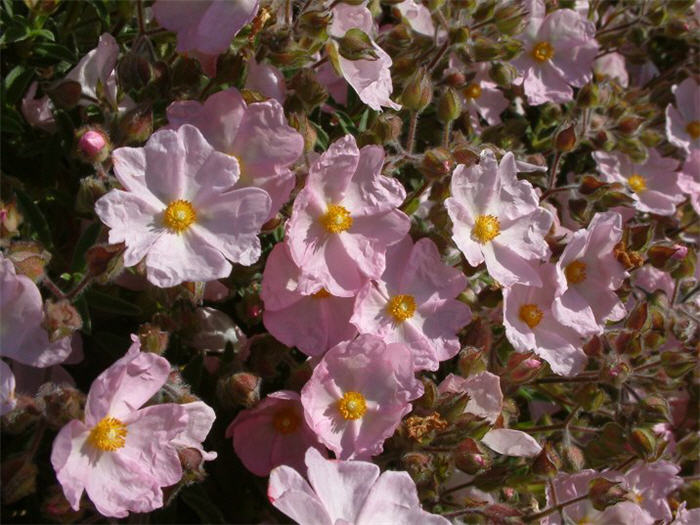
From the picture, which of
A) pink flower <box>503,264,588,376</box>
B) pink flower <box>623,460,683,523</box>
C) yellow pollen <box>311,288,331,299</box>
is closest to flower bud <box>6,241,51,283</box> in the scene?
yellow pollen <box>311,288,331,299</box>

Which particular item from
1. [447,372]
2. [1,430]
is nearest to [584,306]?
[447,372]

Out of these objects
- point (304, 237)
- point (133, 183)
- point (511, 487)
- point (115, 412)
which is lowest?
point (511, 487)

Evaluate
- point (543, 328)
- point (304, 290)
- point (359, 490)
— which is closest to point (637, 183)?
point (543, 328)

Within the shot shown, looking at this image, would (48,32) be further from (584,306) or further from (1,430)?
(584,306)

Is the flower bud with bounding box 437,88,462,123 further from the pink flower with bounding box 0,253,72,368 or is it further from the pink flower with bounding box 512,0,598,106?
the pink flower with bounding box 0,253,72,368

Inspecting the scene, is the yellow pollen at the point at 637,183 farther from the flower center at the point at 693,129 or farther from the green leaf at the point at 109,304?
the green leaf at the point at 109,304
